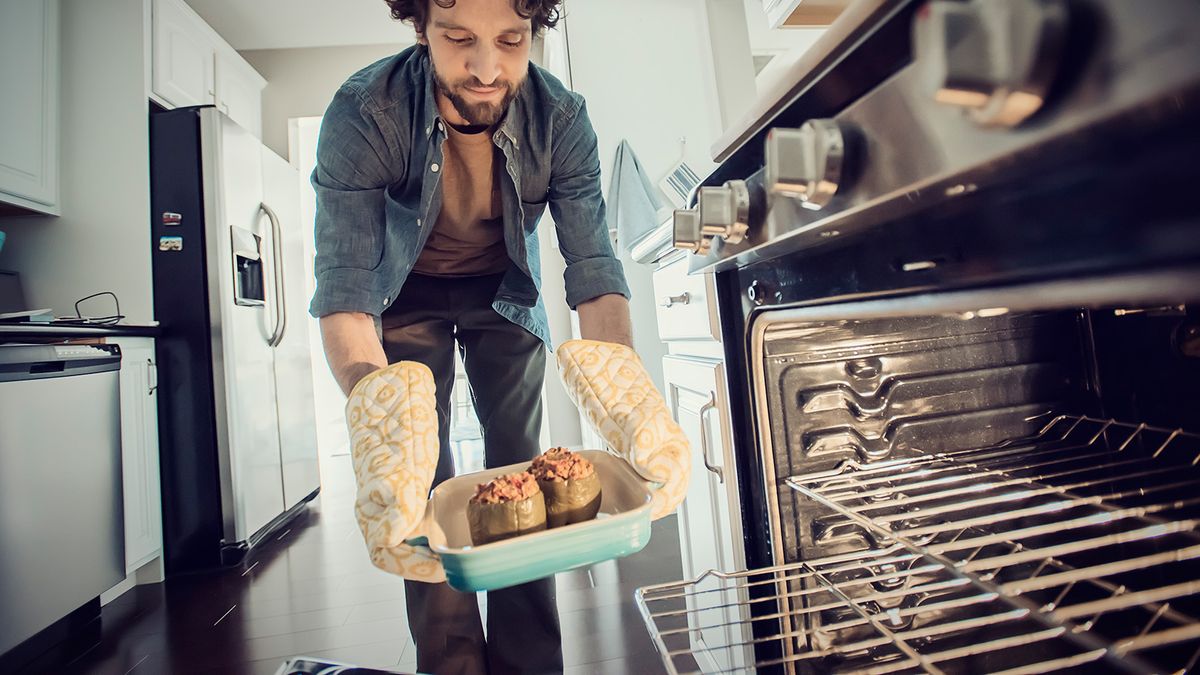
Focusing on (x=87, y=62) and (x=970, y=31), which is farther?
(x=87, y=62)

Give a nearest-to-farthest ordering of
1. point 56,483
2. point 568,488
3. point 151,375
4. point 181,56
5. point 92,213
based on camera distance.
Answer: point 568,488, point 56,483, point 151,375, point 92,213, point 181,56

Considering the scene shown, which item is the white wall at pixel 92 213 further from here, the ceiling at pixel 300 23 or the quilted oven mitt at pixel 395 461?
the quilted oven mitt at pixel 395 461

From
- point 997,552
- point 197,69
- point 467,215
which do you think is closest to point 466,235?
point 467,215

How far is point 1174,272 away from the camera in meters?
0.25

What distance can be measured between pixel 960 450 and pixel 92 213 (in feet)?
10.0

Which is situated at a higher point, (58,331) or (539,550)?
(58,331)

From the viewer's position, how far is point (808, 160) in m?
0.43

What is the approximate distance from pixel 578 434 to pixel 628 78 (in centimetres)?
212

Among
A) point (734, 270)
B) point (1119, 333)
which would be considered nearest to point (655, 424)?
point (734, 270)

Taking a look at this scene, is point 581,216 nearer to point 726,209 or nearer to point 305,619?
point 726,209

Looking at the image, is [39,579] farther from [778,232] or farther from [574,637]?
[778,232]

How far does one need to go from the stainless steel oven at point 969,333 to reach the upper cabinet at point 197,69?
318 cm

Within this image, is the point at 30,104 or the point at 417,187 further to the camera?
the point at 30,104

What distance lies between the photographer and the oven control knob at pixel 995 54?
26 centimetres
